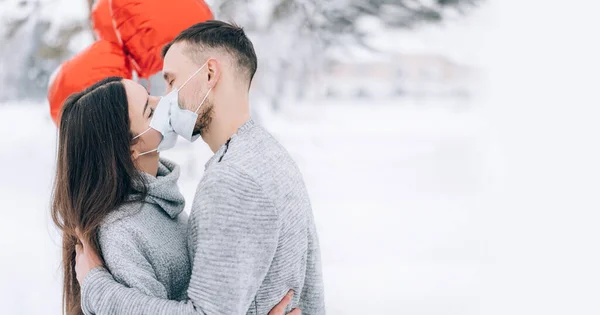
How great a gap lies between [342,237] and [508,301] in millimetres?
863

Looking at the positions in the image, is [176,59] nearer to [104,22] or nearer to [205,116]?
[205,116]

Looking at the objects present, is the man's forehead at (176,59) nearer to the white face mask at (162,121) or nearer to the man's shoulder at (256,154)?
the white face mask at (162,121)

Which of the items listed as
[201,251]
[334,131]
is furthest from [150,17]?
[334,131]

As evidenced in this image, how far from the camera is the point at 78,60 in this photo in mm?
1420

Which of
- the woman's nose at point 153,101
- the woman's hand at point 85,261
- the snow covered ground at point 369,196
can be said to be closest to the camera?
the woman's hand at point 85,261

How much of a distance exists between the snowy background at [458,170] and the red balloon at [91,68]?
124cm

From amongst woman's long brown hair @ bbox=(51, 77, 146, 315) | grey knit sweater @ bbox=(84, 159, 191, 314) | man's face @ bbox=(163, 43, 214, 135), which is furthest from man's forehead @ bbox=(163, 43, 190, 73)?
grey knit sweater @ bbox=(84, 159, 191, 314)

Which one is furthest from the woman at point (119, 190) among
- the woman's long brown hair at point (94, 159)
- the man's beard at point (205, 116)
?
the man's beard at point (205, 116)

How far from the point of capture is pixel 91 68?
1.40 m

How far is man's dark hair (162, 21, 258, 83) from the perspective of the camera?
3.60 ft

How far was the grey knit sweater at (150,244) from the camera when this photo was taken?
1.01 m

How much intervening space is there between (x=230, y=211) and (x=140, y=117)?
35cm

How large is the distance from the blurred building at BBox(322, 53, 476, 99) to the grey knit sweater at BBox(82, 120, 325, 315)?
1.69 meters

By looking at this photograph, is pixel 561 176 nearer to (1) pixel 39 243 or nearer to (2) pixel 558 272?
(2) pixel 558 272
